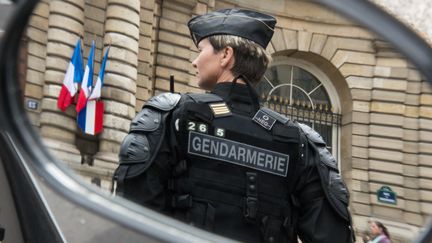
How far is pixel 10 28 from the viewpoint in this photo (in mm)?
690

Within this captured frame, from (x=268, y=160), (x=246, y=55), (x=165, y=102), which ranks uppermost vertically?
(x=246, y=55)

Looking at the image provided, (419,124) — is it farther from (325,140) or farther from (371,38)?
(325,140)

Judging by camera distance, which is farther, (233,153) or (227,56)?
(227,56)

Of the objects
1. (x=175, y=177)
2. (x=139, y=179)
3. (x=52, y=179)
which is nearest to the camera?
(x=52, y=179)

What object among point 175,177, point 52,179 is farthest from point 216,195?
point 52,179

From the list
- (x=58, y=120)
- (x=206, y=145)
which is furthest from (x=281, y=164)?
(x=58, y=120)

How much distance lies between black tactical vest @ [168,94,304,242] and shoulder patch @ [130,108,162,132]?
0.03 metres

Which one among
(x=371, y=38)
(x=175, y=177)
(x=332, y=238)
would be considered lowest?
(x=332, y=238)

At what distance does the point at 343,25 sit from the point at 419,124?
0.37 ft

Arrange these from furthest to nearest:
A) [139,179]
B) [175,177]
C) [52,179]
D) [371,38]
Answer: [175,177] → [139,179] → [52,179] → [371,38]

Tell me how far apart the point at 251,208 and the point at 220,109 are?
0.63ft

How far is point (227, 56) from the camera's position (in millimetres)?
1174

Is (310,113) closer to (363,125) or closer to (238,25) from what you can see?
(238,25)

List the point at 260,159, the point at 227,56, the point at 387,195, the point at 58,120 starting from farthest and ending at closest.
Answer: the point at 227,56 → the point at 260,159 → the point at 58,120 → the point at 387,195
